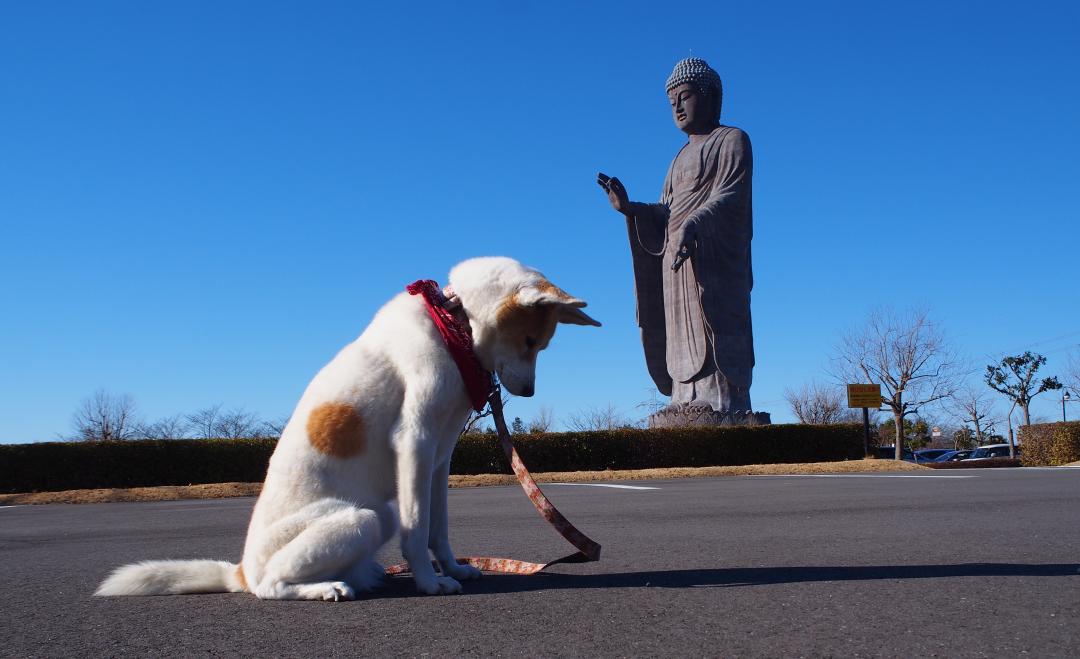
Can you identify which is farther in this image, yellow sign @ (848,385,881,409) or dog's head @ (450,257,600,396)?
yellow sign @ (848,385,881,409)

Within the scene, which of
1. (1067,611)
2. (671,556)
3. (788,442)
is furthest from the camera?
(788,442)

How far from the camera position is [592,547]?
4.61 m

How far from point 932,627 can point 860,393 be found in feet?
96.7

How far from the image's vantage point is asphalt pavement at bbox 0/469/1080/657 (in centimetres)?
308

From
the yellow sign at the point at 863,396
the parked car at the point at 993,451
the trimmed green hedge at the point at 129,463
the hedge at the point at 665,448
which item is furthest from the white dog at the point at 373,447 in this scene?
the parked car at the point at 993,451

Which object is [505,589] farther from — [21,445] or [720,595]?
[21,445]

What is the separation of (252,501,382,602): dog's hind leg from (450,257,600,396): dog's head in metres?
0.88

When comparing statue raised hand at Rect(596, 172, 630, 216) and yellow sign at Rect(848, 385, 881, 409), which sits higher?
statue raised hand at Rect(596, 172, 630, 216)

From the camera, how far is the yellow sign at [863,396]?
1216 inches

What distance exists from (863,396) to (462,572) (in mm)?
28927

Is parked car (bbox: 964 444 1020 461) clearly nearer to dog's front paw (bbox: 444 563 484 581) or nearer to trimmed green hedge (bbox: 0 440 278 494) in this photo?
trimmed green hedge (bbox: 0 440 278 494)

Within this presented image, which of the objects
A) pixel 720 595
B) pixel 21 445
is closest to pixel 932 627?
pixel 720 595

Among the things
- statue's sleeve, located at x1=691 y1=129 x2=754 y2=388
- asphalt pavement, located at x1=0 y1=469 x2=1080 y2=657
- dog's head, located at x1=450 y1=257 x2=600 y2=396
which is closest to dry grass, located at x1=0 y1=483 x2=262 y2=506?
asphalt pavement, located at x1=0 y1=469 x2=1080 y2=657

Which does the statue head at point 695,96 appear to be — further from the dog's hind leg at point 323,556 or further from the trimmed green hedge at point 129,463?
the dog's hind leg at point 323,556
